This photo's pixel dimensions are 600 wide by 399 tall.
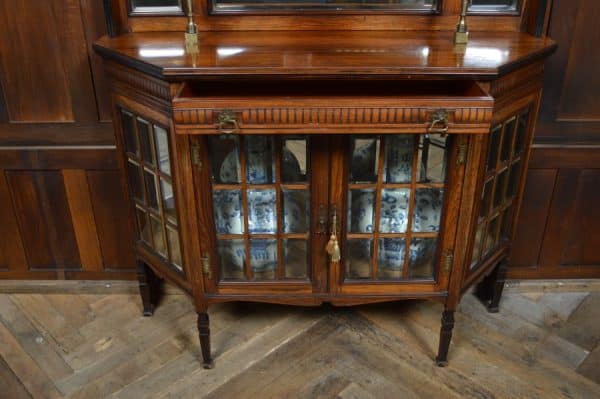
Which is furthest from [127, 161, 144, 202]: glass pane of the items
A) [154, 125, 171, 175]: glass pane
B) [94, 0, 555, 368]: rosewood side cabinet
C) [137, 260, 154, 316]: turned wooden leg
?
[137, 260, 154, 316]: turned wooden leg

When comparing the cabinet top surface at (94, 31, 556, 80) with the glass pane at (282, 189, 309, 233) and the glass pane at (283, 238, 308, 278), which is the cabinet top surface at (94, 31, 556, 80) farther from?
the glass pane at (283, 238, 308, 278)

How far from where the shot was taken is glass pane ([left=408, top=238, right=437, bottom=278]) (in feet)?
4.87

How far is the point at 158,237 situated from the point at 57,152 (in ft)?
1.46

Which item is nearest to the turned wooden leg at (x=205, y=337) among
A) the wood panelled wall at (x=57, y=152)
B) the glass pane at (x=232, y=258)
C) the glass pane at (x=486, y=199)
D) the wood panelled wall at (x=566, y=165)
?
the glass pane at (x=232, y=258)

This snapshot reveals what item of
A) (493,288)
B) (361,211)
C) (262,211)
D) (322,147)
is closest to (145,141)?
(262,211)

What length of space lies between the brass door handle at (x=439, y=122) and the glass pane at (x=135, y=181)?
813mm

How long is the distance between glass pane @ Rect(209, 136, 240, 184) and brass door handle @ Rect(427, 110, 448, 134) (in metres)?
0.47

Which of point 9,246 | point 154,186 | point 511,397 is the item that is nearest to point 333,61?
point 154,186

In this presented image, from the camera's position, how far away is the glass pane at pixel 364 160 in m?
1.36

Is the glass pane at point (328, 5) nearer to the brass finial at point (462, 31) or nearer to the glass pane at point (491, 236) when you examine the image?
the brass finial at point (462, 31)

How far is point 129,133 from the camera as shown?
1.51 meters

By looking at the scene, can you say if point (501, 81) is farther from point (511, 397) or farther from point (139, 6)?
point (139, 6)

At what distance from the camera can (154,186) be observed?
4.99ft

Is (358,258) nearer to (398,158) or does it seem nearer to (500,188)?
(398,158)
